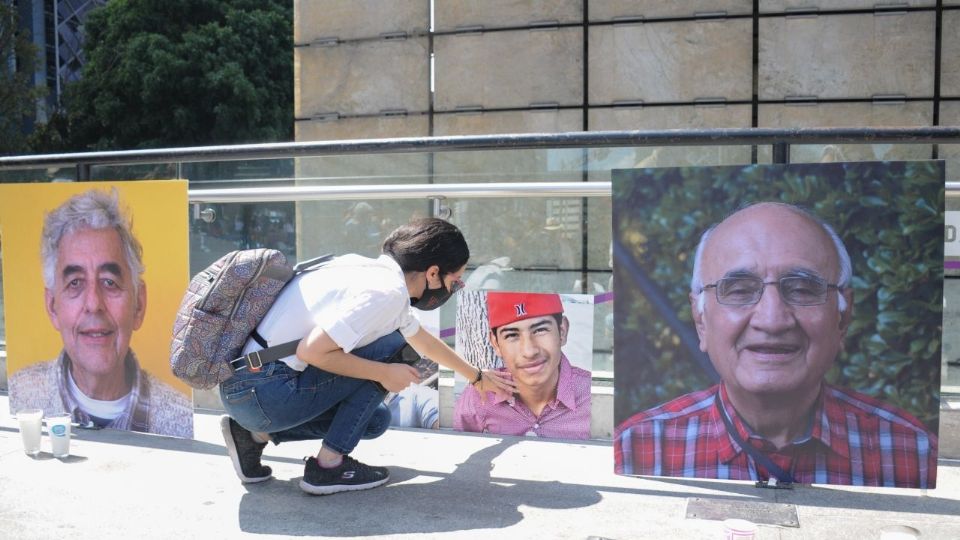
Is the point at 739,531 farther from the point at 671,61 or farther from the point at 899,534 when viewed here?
the point at 671,61

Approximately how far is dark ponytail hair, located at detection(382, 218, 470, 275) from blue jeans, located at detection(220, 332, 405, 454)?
0.30 meters

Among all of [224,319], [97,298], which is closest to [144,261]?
[97,298]

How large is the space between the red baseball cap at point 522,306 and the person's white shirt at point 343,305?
76 centimetres

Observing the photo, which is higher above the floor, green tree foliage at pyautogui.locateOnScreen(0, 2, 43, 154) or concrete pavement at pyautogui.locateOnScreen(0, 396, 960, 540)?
green tree foliage at pyautogui.locateOnScreen(0, 2, 43, 154)

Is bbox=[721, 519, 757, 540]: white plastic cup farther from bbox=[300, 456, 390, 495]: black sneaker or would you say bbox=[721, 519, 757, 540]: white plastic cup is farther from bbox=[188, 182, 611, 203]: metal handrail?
bbox=[188, 182, 611, 203]: metal handrail

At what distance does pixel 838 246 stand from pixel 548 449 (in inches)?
59.4

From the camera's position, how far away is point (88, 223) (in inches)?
173

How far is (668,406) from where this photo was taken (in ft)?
11.5

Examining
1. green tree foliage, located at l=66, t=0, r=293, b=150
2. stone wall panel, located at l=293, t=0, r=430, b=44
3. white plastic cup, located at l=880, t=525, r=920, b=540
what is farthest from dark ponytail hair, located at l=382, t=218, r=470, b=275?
green tree foliage, located at l=66, t=0, r=293, b=150

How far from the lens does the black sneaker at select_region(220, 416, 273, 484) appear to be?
3.50 m

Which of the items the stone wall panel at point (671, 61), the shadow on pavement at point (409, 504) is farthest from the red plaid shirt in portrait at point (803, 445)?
A: the stone wall panel at point (671, 61)

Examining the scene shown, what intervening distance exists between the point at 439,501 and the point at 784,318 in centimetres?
147

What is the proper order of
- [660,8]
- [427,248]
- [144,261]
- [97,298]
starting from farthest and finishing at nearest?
[660,8]
[97,298]
[144,261]
[427,248]

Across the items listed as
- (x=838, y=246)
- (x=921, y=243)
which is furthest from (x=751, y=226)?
(x=921, y=243)
